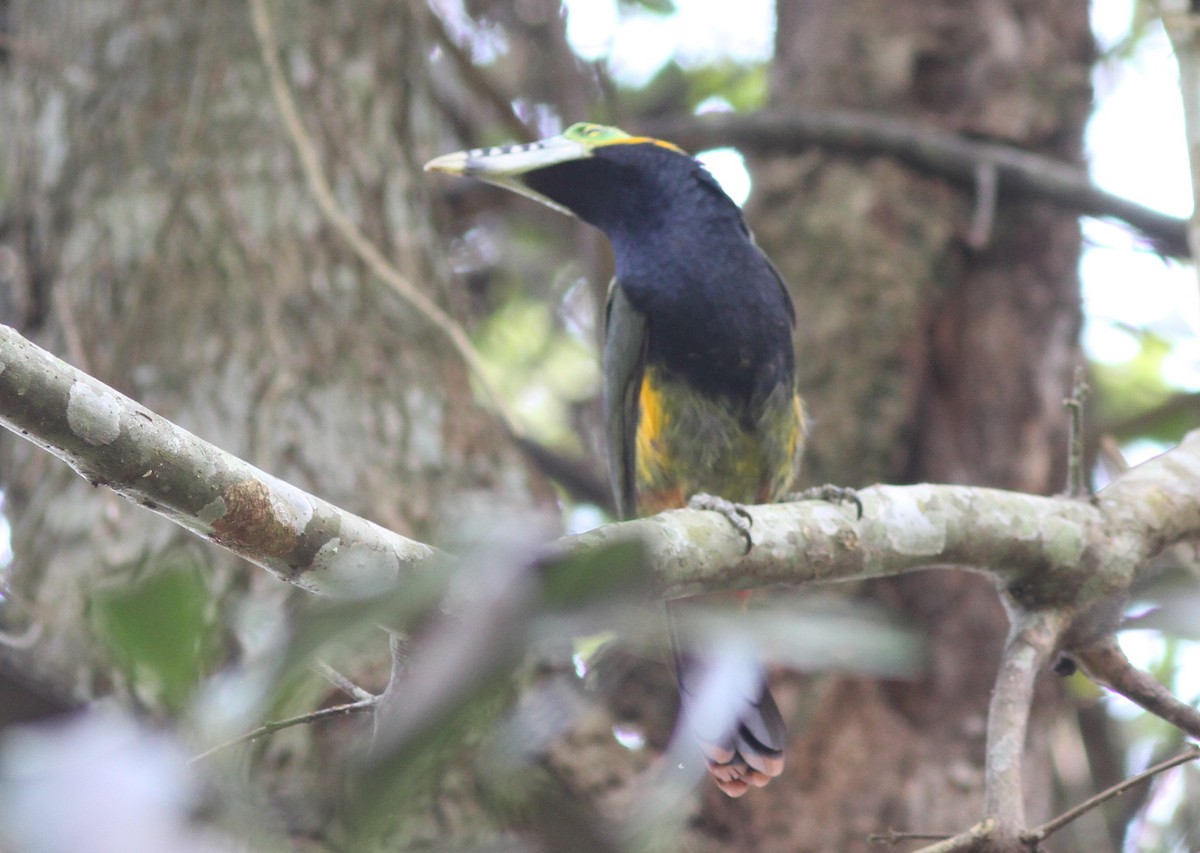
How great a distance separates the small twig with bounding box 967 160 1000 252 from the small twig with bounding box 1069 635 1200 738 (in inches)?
73.9

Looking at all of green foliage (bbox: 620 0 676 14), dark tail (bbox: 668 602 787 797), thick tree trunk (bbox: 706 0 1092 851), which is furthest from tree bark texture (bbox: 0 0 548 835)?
green foliage (bbox: 620 0 676 14)

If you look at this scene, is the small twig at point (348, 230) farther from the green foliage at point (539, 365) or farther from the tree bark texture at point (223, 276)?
the green foliage at point (539, 365)

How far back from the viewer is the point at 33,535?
113 inches

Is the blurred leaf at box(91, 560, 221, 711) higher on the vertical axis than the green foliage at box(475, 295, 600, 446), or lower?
higher

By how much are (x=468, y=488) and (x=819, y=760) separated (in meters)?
1.15

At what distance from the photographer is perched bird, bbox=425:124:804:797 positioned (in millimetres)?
3078

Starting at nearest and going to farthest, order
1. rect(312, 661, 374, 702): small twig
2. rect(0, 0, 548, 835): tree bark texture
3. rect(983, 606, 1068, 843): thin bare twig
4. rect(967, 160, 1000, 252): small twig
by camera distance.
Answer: rect(312, 661, 374, 702): small twig
rect(983, 606, 1068, 843): thin bare twig
rect(0, 0, 548, 835): tree bark texture
rect(967, 160, 1000, 252): small twig

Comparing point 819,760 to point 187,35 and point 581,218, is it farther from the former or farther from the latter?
point 187,35

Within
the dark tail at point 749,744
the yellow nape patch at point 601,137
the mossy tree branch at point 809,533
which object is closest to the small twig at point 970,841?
the mossy tree branch at point 809,533

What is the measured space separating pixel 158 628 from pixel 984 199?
3.32 m

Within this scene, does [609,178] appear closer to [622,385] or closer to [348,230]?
[622,385]

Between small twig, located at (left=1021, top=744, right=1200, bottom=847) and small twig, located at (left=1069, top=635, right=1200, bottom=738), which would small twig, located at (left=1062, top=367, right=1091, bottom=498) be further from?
small twig, located at (left=1021, top=744, right=1200, bottom=847)

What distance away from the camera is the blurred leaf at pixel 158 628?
799mm

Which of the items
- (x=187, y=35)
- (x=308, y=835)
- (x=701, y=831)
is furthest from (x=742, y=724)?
(x=187, y=35)
